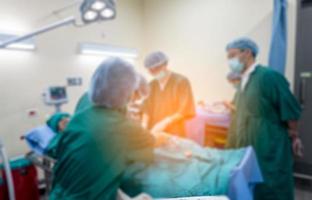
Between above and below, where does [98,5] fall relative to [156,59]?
above

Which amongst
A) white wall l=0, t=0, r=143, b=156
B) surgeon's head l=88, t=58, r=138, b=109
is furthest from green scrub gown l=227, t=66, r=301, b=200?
white wall l=0, t=0, r=143, b=156

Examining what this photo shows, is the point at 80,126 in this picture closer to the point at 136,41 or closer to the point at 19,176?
the point at 19,176

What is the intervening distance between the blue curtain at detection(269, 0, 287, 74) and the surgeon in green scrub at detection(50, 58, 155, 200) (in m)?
1.85

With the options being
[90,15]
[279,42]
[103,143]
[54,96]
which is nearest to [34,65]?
[54,96]

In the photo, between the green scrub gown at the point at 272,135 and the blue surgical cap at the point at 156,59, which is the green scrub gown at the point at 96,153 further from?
the blue surgical cap at the point at 156,59

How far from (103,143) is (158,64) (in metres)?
1.48

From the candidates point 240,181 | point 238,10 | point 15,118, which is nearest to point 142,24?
point 238,10

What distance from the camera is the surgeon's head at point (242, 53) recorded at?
2.16 m

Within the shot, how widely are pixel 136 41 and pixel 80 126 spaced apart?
10.4 feet

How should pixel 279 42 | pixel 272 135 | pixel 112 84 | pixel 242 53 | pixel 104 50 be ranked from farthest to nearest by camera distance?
pixel 104 50 → pixel 279 42 → pixel 242 53 → pixel 272 135 → pixel 112 84

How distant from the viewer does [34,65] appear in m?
3.05

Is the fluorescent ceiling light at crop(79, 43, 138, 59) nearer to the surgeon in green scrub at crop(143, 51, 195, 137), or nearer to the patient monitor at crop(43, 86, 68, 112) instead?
the patient monitor at crop(43, 86, 68, 112)

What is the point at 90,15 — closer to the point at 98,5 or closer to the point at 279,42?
the point at 98,5

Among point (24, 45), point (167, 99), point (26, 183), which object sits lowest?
point (26, 183)
